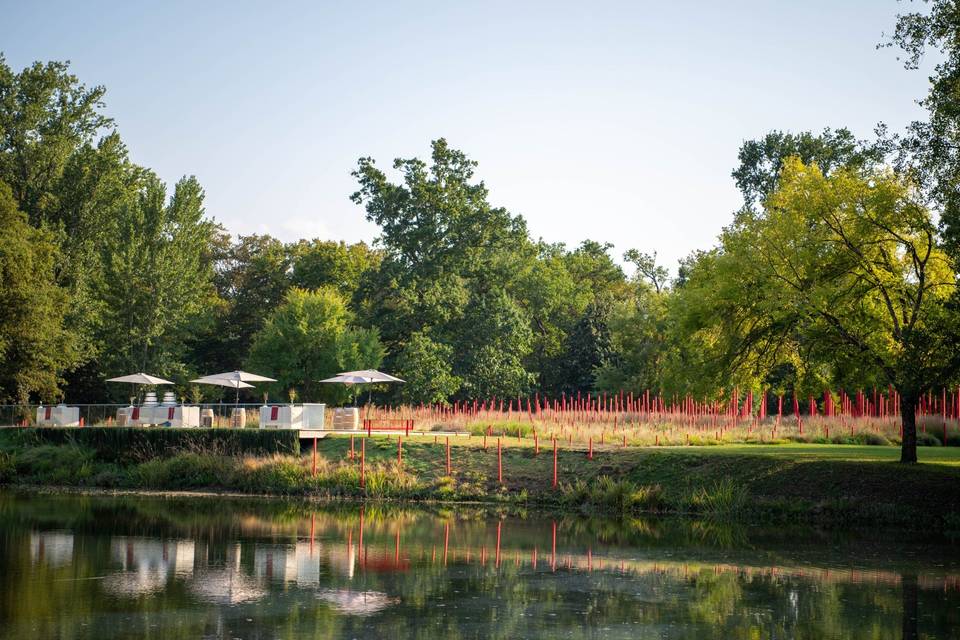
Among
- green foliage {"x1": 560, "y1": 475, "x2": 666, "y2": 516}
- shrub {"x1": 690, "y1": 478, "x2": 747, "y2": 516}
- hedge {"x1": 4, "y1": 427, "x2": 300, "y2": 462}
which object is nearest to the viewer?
shrub {"x1": 690, "y1": 478, "x2": 747, "y2": 516}

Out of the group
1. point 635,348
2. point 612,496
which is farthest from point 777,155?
point 612,496

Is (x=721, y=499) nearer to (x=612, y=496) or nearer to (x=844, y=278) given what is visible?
(x=612, y=496)

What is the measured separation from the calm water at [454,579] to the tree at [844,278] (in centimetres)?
603

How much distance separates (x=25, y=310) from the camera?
53.8m

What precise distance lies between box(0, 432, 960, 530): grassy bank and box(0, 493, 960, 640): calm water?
230 cm

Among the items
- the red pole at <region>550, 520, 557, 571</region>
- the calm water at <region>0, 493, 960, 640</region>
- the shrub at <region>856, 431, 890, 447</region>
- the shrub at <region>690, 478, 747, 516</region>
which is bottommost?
the red pole at <region>550, 520, 557, 571</region>

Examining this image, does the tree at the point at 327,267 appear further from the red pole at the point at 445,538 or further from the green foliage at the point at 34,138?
the red pole at the point at 445,538

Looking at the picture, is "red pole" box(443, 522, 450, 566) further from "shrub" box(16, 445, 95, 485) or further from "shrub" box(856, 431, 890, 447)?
"shrub" box(856, 431, 890, 447)

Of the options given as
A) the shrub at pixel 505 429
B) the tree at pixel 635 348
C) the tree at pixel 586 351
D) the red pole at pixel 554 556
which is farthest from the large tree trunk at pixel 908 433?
the tree at pixel 586 351

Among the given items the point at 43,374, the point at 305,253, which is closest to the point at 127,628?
the point at 43,374

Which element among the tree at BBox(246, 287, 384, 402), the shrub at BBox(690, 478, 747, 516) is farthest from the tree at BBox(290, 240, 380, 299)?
the shrub at BBox(690, 478, 747, 516)

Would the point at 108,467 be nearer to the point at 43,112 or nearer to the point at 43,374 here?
the point at 43,374

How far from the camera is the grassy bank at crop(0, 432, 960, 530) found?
30.6 meters

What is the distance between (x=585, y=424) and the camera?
Result: 4572 centimetres
